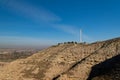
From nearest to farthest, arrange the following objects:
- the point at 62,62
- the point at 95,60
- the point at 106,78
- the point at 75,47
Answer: the point at 106,78 < the point at 95,60 < the point at 62,62 < the point at 75,47

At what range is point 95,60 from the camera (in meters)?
40.6

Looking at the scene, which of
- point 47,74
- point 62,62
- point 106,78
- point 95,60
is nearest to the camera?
point 106,78

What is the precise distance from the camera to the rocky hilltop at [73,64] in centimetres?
3634

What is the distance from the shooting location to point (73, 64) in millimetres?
44812

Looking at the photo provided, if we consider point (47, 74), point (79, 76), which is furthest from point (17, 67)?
point (79, 76)

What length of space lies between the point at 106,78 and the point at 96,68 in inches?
313

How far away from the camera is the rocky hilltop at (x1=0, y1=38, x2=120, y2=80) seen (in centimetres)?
3634

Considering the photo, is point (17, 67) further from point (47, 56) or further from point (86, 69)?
point (86, 69)

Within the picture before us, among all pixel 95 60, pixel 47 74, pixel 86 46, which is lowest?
pixel 47 74

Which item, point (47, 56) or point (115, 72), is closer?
point (115, 72)

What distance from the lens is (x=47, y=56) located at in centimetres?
5375

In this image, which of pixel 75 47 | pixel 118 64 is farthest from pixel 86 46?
pixel 118 64

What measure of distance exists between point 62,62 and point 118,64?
17594 mm

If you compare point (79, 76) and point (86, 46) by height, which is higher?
point (86, 46)
